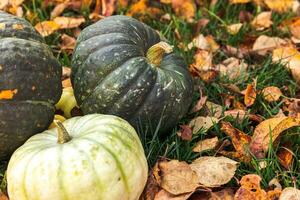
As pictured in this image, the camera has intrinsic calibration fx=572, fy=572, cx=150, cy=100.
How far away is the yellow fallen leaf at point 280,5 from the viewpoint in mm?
4434

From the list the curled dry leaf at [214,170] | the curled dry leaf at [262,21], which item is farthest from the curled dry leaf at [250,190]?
the curled dry leaf at [262,21]

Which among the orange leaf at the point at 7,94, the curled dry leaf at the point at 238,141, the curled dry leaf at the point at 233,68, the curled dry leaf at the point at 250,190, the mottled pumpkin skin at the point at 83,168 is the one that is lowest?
the curled dry leaf at the point at 233,68

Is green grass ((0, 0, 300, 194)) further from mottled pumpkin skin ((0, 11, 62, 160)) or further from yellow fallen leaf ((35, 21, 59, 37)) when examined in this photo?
mottled pumpkin skin ((0, 11, 62, 160))

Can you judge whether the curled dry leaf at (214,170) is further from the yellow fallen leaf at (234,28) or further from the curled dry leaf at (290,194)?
the yellow fallen leaf at (234,28)

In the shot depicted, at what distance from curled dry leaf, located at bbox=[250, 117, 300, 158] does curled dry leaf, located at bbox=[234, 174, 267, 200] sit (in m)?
0.24

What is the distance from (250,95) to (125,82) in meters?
0.88

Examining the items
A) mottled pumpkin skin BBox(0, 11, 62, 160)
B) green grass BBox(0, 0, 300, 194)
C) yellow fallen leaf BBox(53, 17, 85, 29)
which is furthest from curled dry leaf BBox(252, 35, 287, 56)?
mottled pumpkin skin BBox(0, 11, 62, 160)

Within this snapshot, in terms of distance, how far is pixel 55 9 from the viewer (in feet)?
14.0

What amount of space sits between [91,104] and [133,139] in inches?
18.5

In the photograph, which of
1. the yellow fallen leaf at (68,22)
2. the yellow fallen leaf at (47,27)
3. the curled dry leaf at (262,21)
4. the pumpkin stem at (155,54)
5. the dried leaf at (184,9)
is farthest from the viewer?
the dried leaf at (184,9)

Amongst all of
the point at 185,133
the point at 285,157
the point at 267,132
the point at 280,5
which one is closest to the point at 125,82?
the point at 185,133

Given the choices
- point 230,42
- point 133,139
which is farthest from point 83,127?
point 230,42

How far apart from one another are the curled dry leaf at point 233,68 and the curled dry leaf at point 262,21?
0.49 meters

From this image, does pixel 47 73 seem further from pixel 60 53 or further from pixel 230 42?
pixel 230 42
